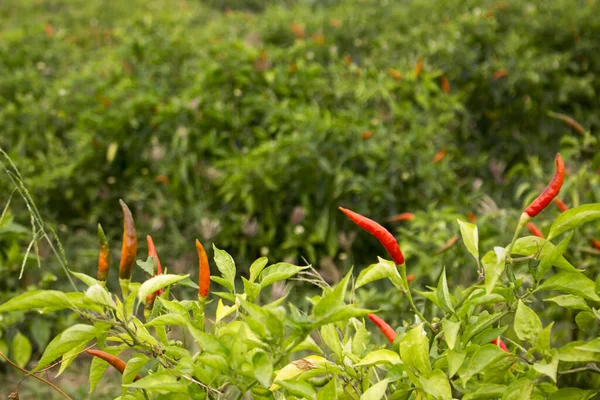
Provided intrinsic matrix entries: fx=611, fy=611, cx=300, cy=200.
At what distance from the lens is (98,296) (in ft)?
3.03

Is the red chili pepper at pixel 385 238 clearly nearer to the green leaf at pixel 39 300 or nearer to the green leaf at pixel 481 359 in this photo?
the green leaf at pixel 481 359

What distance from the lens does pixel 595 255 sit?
2.55m

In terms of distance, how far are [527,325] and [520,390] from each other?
11 cm

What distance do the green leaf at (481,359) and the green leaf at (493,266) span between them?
0.11 meters

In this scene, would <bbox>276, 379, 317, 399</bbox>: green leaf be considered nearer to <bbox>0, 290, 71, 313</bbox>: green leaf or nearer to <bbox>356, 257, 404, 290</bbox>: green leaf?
<bbox>356, 257, 404, 290</bbox>: green leaf

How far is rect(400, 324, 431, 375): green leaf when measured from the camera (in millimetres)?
1002

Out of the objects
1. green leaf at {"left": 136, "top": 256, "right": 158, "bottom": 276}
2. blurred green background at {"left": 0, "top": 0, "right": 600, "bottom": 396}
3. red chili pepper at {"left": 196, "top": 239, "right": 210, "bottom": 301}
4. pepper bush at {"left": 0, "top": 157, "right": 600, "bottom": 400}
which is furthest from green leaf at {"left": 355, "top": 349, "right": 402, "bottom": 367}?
blurred green background at {"left": 0, "top": 0, "right": 600, "bottom": 396}

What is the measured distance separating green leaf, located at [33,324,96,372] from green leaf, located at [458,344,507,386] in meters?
0.61

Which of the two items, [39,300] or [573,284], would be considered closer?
[39,300]

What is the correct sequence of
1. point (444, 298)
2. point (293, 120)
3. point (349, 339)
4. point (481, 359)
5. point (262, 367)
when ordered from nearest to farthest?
1. point (262, 367)
2. point (481, 359)
3. point (444, 298)
4. point (349, 339)
5. point (293, 120)

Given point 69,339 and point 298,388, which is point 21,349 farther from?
point 298,388

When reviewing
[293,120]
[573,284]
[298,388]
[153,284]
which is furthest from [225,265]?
[293,120]

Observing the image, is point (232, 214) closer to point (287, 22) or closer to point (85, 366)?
point (85, 366)

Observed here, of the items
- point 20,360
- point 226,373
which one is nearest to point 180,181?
point 20,360
